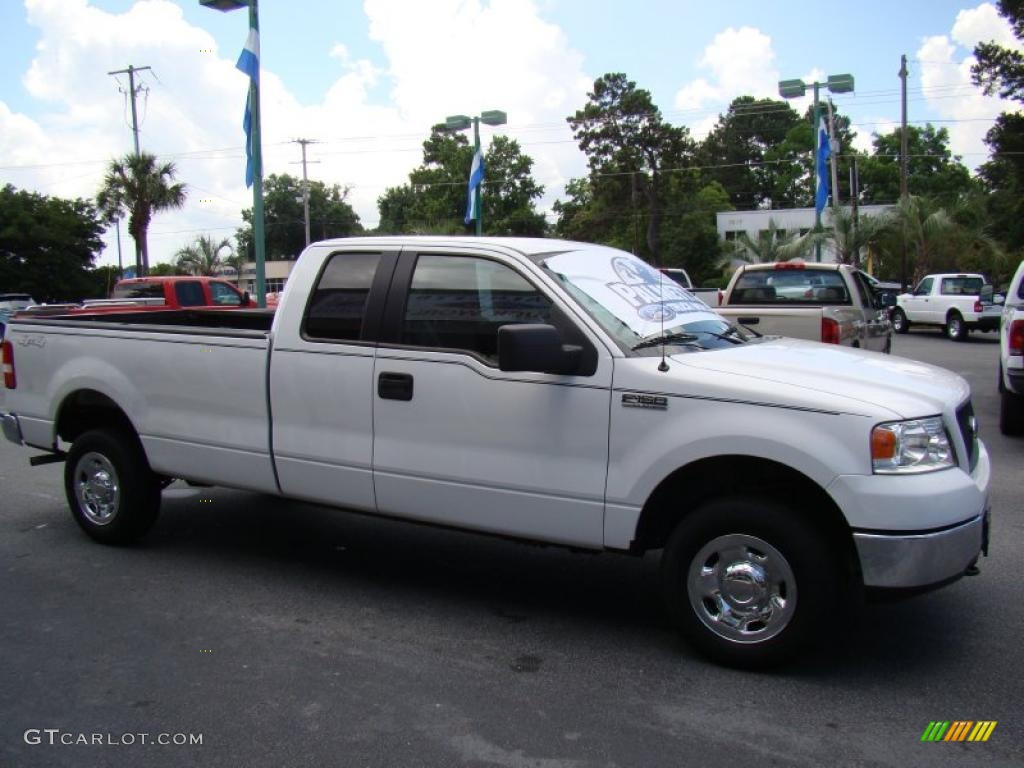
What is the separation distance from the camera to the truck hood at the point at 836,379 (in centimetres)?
367

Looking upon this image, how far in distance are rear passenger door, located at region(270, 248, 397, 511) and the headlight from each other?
2448 millimetres

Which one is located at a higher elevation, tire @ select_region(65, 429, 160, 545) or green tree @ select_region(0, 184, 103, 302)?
green tree @ select_region(0, 184, 103, 302)

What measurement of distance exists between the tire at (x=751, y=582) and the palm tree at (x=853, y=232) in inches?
1329

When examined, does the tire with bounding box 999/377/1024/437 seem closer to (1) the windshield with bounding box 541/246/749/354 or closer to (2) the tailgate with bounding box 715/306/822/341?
(2) the tailgate with bounding box 715/306/822/341

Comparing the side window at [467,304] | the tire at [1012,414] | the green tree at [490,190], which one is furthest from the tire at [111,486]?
the green tree at [490,190]

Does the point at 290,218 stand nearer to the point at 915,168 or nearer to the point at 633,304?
the point at 915,168

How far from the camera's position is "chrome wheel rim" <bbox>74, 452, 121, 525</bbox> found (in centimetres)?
579

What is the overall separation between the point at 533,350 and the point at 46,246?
50555 mm

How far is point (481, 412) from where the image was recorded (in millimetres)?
4348

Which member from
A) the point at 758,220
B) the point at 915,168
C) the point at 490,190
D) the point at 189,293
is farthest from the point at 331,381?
the point at 915,168

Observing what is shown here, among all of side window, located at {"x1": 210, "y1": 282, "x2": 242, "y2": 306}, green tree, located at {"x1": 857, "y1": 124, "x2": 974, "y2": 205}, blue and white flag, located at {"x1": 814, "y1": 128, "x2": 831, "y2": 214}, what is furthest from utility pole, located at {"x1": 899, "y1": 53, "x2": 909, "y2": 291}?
green tree, located at {"x1": 857, "y1": 124, "x2": 974, "y2": 205}

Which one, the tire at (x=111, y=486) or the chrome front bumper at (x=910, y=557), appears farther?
the tire at (x=111, y=486)

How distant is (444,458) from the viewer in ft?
14.7

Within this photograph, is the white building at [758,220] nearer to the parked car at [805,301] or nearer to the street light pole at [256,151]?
the street light pole at [256,151]
